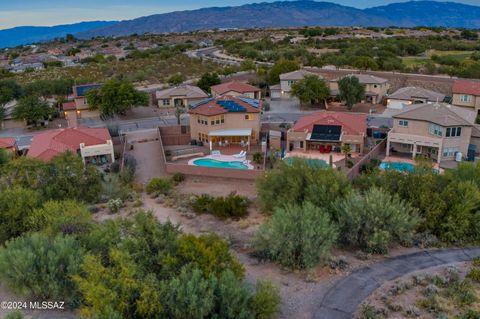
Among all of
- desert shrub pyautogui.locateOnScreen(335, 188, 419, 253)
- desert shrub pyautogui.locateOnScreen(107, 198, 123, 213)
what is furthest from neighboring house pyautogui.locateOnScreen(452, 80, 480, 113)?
desert shrub pyautogui.locateOnScreen(107, 198, 123, 213)

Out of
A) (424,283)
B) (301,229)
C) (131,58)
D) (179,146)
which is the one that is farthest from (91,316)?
(131,58)

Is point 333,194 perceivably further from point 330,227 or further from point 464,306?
point 464,306

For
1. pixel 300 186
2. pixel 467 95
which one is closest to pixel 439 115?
pixel 467 95

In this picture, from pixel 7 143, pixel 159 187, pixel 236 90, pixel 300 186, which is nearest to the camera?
pixel 300 186

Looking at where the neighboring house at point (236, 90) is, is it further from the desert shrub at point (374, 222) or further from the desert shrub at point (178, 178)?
the desert shrub at point (374, 222)

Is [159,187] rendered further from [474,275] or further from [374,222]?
[474,275]

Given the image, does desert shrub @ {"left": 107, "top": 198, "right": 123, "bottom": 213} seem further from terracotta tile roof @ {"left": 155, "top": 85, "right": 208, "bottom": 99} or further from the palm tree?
terracotta tile roof @ {"left": 155, "top": 85, "right": 208, "bottom": 99}
